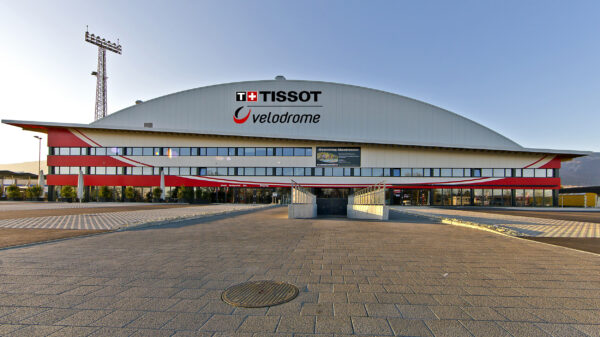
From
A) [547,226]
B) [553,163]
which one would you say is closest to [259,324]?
[547,226]

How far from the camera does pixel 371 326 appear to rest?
3.01m

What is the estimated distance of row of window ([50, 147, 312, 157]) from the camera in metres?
38.3

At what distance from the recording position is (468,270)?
17.2ft

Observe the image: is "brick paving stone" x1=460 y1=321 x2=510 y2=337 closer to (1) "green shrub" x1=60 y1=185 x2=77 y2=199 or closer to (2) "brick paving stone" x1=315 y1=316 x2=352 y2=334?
(2) "brick paving stone" x1=315 y1=316 x2=352 y2=334

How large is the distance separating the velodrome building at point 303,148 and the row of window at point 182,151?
0.44ft

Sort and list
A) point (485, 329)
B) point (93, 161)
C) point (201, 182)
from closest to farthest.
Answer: point (485, 329), point (201, 182), point (93, 161)

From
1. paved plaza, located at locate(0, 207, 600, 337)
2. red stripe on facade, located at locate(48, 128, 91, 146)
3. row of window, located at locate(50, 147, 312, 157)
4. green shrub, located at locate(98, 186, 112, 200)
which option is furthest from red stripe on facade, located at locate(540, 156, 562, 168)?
red stripe on facade, located at locate(48, 128, 91, 146)

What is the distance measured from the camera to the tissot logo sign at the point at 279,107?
39875 mm

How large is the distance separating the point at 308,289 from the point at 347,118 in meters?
37.6

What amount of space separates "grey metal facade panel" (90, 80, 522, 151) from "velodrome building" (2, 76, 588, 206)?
14 cm

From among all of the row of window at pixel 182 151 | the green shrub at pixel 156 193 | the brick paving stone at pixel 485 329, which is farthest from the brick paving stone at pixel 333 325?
the green shrub at pixel 156 193

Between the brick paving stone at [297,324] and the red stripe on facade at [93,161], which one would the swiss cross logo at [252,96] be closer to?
the red stripe on facade at [93,161]

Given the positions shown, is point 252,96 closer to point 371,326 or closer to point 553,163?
point 371,326

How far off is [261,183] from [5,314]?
35.2 metres
